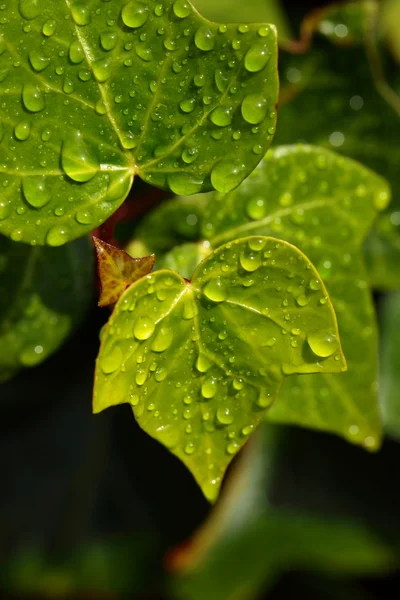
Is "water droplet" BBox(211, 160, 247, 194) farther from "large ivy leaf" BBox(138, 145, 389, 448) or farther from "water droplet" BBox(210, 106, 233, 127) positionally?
"large ivy leaf" BBox(138, 145, 389, 448)

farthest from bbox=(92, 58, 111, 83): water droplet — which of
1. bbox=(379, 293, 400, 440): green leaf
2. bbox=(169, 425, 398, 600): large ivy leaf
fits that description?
bbox=(169, 425, 398, 600): large ivy leaf

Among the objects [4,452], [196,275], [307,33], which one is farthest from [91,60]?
[4,452]

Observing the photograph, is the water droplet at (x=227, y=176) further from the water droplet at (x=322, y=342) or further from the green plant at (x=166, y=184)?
the water droplet at (x=322, y=342)

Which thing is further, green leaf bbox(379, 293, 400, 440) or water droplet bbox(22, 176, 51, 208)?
green leaf bbox(379, 293, 400, 440)

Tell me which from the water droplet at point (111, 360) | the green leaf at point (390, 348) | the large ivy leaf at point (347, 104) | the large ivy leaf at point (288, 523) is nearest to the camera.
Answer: the water droplet at point (111, 360)

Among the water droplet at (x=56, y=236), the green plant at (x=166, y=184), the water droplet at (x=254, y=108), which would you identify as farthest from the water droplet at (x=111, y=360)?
the water droplet at (x=254, y=108)
